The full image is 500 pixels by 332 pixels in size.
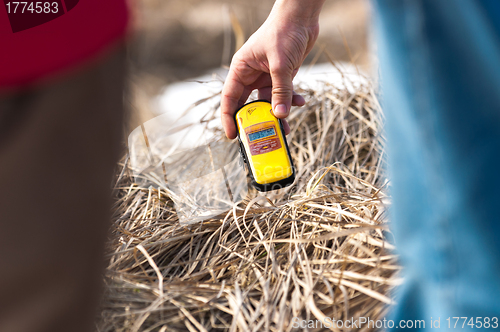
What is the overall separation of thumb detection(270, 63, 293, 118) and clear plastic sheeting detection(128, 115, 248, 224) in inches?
10.2

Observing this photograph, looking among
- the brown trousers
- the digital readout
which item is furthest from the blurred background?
the brown trousers

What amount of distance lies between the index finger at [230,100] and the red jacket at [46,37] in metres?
0.62

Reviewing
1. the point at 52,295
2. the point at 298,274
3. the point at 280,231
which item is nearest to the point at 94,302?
the point at 52,295

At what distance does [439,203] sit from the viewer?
42cm

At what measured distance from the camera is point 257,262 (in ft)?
2.29

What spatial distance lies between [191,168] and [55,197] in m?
0.81

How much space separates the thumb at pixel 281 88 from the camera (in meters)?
0.85

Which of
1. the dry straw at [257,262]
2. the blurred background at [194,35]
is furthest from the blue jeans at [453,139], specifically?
the blurred background at [194,35]

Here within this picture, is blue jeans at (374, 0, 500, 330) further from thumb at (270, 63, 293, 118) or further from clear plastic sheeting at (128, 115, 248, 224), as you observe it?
clear plastic sheeting at (128, 115, 248, 224)

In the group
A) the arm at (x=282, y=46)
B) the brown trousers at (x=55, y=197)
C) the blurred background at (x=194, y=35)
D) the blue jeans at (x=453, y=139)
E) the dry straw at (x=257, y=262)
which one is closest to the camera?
the brown trousers at (x=55, y=197)

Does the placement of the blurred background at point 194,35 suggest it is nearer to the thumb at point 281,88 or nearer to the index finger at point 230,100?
the index finger at point 230,100

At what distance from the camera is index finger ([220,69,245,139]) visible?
3.16 feet

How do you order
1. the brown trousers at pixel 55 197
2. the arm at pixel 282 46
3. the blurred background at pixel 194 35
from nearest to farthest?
the brown trousers at pixel 55 197
the arm at pixel 282 46
the blurred background at pixel 194 35

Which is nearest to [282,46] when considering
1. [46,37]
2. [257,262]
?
[257,262]
